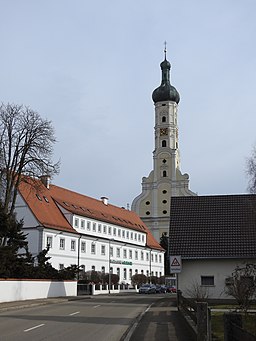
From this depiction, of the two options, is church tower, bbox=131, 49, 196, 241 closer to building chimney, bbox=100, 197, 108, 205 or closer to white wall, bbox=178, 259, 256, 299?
building chimney, bbox=100, 197, 108, 205

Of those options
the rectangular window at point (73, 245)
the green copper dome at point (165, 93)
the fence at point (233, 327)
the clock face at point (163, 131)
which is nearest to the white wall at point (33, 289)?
the rectangular window at point (73, 245)

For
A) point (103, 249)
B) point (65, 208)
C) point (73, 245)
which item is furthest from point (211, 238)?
Answer: point (103, 249)

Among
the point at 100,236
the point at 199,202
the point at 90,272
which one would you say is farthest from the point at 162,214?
the point at 199,202

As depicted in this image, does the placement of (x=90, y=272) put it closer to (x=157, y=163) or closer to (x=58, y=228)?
(x=58, y=228)

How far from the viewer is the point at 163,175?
337 ft

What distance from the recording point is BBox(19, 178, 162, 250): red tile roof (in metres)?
54.2

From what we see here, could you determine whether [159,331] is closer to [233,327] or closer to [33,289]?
[233,327]

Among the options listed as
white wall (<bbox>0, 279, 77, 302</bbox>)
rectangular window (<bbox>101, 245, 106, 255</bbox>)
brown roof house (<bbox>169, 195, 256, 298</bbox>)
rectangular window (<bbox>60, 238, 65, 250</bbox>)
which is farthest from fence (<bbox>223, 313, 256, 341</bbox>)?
rectangular window (<bbox>101, 245, 106, 255</bbox>)

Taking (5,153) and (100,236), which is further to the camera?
(100,236)

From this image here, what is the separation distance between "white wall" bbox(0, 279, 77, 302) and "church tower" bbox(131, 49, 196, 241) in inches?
2221

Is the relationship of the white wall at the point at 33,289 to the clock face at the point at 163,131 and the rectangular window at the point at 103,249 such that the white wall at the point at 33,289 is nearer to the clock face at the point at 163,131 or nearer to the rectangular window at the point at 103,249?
the rectangular window at the point at 103,249

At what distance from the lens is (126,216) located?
8500cm

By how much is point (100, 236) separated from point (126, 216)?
58.7 ft

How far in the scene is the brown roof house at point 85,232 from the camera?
53.2 m
